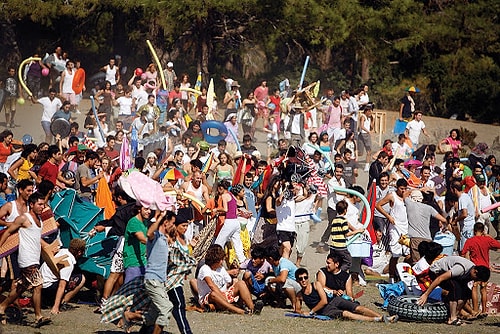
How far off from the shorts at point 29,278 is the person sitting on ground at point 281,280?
123 inches

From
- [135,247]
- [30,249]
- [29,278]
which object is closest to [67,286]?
[29,278]

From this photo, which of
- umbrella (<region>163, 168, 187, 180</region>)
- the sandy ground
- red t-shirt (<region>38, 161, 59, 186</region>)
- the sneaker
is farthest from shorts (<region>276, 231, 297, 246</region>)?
red t-shirt (<region>38, 161, 59, 186</region>)

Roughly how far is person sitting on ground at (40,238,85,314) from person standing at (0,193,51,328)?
584mm

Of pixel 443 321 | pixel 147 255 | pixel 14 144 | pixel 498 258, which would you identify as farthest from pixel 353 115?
pixel 147 255

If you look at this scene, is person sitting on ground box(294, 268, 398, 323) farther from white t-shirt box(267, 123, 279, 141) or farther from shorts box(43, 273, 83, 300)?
white t-shirt box(267, 123, 279, 141)

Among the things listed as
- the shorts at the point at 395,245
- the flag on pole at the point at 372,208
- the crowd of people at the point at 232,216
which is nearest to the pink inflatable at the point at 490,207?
the crowd of people at the point at 232,216

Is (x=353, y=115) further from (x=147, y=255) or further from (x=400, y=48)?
(x=147, y=255)

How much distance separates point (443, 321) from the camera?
470 inches

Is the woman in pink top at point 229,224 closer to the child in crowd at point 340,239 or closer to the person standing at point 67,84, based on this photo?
the child in crowd at point 340,239

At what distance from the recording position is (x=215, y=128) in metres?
20.3

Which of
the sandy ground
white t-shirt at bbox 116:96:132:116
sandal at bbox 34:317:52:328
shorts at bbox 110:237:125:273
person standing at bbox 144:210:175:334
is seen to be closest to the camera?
person standing at bbox 144:210:175:334

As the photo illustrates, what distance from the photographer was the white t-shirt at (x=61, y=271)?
10.9 metres

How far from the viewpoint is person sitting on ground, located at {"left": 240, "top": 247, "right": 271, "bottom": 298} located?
12.2 metres

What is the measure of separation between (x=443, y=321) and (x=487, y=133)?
17703 mm
